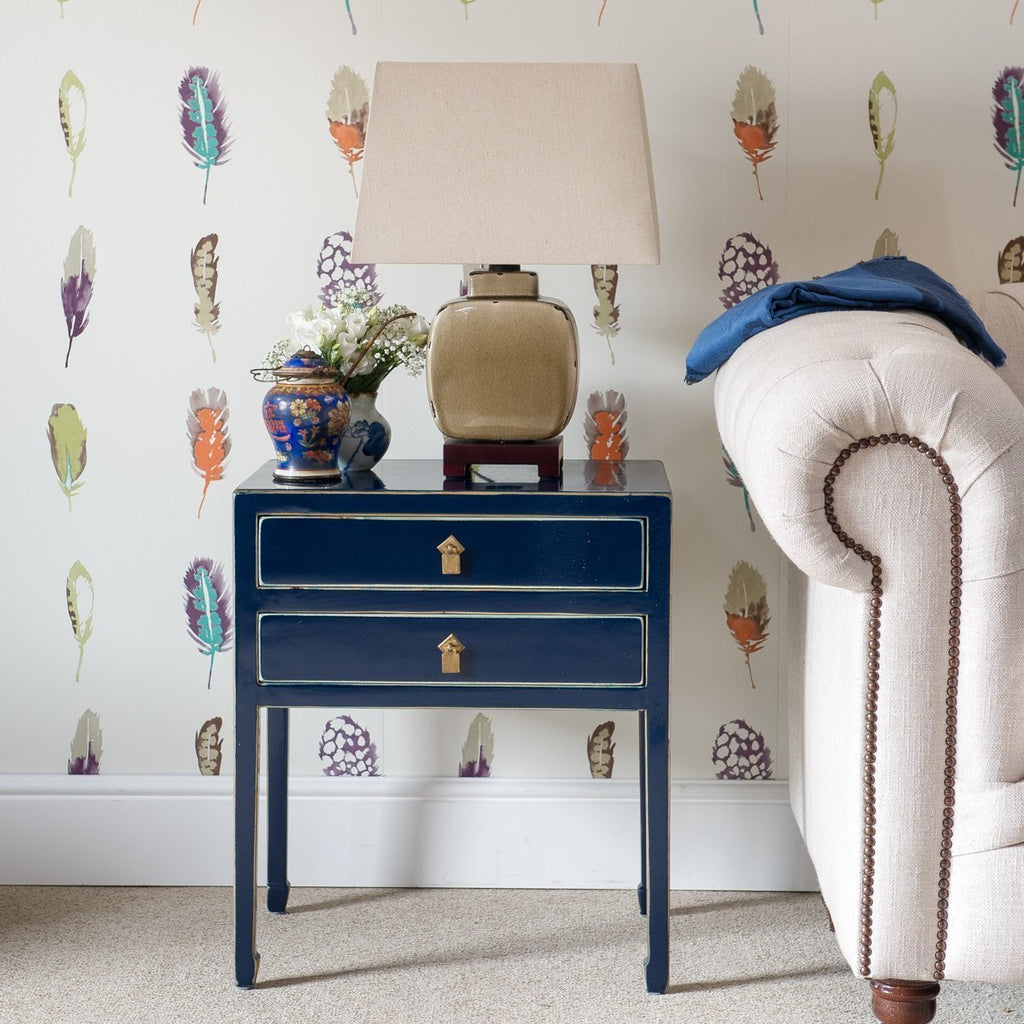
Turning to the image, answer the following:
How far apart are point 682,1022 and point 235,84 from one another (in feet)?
4.94

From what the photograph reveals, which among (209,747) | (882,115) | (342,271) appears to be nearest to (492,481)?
(342,271)

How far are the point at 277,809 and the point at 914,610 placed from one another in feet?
3.44

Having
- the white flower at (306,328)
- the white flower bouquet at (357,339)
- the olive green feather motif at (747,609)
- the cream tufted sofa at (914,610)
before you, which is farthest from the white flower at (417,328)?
the olive green feather motif at (747,609)

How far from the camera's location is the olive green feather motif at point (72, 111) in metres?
1.82

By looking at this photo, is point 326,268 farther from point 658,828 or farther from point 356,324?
point 658,828

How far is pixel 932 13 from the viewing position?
5.88ft

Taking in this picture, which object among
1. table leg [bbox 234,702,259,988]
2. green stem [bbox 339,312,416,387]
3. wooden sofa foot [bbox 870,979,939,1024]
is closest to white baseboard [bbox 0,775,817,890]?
table leg [bbox 234,702,259,988]

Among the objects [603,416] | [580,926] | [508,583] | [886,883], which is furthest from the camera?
[603,416]

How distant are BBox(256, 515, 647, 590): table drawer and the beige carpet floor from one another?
55 centimetres

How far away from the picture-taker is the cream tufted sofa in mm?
1169

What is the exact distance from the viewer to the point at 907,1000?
50.9 inches

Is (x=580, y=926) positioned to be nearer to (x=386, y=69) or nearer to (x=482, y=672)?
(x=482, y=672)

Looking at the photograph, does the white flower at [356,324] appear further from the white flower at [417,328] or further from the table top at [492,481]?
the table top at [492,481]

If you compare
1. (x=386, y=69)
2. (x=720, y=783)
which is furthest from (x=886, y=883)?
(x=386, y=69)
